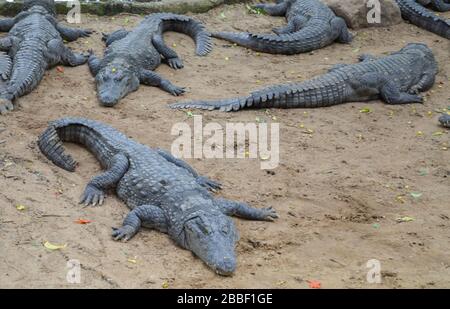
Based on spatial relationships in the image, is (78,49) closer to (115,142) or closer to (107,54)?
(107,54)

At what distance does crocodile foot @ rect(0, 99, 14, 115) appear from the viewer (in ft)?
23.0

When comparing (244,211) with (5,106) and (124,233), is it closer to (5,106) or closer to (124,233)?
(124,233)

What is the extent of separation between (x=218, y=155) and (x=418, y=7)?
581cm

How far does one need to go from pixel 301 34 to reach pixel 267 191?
410 centimetres

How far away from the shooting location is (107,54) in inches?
331

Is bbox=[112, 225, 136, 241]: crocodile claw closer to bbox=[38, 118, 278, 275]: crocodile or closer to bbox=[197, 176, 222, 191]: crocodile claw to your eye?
bbox=[38, 118, 278, 275]: crocodile

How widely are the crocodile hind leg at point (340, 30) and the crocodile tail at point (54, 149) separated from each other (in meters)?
4.98

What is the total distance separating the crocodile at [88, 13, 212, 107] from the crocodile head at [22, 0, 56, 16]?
0.86 metres

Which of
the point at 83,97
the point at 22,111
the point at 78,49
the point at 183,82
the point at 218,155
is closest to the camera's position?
the point at 218,155

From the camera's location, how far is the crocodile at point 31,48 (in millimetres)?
7520

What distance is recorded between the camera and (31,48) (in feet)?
26.6

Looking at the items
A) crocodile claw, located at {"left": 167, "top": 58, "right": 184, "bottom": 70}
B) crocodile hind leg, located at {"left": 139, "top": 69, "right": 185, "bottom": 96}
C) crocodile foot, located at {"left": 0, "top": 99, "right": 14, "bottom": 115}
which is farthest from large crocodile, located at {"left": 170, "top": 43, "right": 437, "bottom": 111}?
crocodile foot, located at {"left": 0, "top": 99, "right": 14, "bottom": 115}

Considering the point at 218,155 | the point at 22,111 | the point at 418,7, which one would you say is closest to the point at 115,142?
the point at 218,155

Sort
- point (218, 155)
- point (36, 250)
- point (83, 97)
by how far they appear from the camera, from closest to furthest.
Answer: point (36, 250) → point (218, 155) → point (83, 97)
